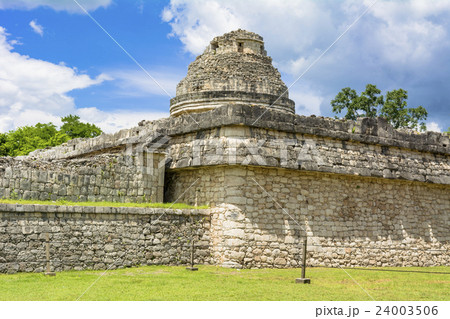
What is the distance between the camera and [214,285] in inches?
484

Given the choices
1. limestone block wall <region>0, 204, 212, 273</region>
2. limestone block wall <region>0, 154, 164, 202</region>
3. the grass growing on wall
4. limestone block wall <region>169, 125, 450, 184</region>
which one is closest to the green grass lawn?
limestone block wall <region>0, 204, 212, 273</region>

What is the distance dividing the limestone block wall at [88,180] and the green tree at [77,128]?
25126mm

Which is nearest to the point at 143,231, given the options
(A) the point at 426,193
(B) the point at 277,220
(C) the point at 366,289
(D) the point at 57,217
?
(D) the point at 57,217

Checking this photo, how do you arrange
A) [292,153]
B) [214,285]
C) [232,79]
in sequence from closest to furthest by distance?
[214,285] → [292,153] → [232,79]

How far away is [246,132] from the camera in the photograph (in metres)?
16.1

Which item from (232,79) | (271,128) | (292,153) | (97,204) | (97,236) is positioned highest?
(232,79)

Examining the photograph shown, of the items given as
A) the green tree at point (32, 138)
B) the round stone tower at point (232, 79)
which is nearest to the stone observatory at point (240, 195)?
the round stone tower at point (232, 79)

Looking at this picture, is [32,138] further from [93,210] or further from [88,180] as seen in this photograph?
[93,210]

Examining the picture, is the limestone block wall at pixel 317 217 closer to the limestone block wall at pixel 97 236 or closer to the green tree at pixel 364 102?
the limestone block wall at pixel 97 236

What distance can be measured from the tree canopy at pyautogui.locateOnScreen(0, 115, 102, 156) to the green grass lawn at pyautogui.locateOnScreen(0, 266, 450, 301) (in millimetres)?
28606

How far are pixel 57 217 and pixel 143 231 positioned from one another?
2510 millimetres

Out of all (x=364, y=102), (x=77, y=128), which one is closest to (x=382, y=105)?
(x=364, y=102)

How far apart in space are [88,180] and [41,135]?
29.2 m

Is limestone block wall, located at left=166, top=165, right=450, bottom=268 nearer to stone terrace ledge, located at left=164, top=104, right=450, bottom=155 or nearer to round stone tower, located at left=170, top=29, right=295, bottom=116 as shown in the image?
stone terrace ledge, located at left=164, top=104, right=450, bottom=155
